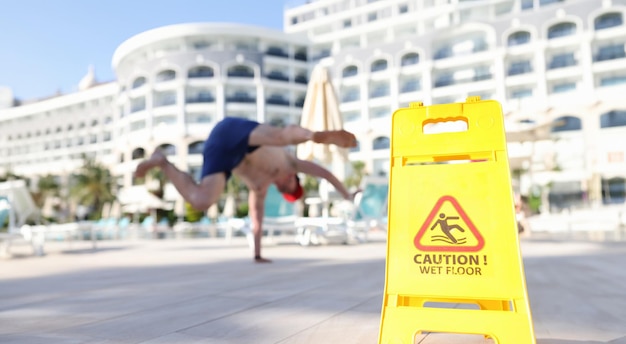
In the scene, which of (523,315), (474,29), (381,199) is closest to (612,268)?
(523,315)

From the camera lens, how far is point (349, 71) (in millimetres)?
44844

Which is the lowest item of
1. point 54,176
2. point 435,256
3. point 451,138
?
A: point 435,256

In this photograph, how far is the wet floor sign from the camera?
1.38 m

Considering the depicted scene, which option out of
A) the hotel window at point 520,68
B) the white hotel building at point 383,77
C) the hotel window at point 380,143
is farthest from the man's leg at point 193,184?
the hotel window at point 520,68

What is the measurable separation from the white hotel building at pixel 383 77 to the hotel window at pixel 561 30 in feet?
0.32

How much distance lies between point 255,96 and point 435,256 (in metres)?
43.9

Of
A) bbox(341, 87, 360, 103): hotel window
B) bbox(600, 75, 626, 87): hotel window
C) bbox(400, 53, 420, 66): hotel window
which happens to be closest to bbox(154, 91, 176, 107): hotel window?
bbox(341, 87, 360, 103): hotel window

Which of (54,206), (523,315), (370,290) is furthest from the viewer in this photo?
(54,206)

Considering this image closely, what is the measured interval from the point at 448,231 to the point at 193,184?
3.27 metres

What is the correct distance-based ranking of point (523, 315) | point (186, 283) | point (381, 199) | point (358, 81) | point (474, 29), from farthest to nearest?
1. point (358, 81)
2. point (474, 29)
3. point (381, 199)
4. point (186, 283)
5. point (523, 315)

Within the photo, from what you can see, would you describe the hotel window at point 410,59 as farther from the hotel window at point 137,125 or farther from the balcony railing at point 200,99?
the hotel window at point 137,125

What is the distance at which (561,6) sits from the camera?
36656 millimetres

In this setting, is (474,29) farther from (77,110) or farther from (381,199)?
(77,110)

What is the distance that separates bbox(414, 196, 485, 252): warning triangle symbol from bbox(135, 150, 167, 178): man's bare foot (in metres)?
3.33
